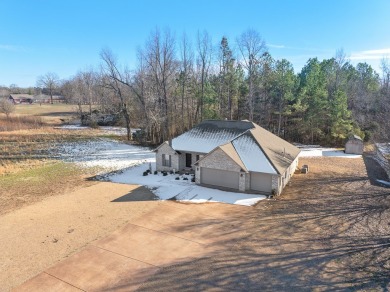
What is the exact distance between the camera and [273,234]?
1418cm

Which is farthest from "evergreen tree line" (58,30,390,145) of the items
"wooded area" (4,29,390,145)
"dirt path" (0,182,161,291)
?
"dirt path" (0,182,161,291)

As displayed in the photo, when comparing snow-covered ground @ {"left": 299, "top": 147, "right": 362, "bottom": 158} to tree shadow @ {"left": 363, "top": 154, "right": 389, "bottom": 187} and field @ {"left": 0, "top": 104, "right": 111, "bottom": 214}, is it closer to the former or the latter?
tree shadow @ {"left": 363, "top": 154, "right": 389, "bottom": 187}

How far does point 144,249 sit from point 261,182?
10378 millimetres

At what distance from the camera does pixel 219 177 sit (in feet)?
69.9

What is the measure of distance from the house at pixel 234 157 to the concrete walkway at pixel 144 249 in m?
3.27

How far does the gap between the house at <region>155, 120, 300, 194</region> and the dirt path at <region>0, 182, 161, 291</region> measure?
16.3 ft

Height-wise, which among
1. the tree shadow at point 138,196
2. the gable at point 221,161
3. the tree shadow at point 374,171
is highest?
the gable at point 221,161

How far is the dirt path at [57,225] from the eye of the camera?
12.0m

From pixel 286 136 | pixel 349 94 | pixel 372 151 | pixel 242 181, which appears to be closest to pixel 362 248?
pixel 242 181

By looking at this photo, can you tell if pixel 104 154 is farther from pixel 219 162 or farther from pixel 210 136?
pixel 219 162

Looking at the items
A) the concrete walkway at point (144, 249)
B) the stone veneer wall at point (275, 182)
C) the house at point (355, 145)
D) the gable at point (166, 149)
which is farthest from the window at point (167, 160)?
the house at point (355, 145)

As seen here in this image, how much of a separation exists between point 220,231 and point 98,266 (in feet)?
20.2

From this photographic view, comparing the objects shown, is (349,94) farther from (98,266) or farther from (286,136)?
(98,266)

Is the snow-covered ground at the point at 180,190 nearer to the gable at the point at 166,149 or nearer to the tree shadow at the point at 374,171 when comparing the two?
the gable at the point at 166,149
